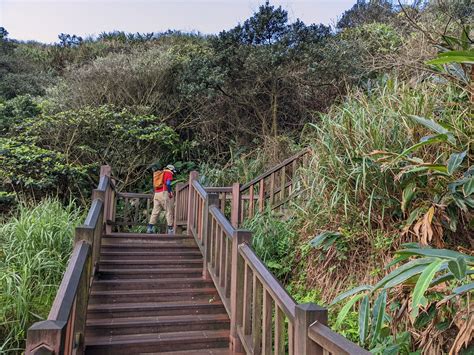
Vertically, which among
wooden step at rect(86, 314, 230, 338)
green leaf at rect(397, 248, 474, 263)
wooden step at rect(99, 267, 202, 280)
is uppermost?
green leaf at rect(397, 248, 474, 263)

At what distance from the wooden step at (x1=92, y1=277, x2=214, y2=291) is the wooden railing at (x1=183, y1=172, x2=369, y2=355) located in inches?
5.8

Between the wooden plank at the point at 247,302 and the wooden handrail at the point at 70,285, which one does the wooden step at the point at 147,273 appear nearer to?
the wooden handrail at the point at 70,285

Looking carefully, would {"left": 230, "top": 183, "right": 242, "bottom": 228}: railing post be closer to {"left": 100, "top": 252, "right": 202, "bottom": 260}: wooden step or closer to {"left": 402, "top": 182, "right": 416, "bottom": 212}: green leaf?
{"left": 100, "top": 252, "right": 202, "bottom": 260}: wooden step

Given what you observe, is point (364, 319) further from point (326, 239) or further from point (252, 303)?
point (326, 239)

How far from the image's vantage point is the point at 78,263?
8.80 feet

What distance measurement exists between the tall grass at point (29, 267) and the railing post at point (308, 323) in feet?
8.34

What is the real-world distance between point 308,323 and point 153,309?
232 centimetres

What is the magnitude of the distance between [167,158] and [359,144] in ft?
22.7

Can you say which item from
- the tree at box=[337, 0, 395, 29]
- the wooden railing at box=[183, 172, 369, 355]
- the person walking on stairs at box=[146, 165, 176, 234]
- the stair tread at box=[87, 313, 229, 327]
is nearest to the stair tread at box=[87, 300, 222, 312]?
the stair tread at box=[87, 313, 229, 327]

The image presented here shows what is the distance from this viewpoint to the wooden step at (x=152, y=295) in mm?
3857

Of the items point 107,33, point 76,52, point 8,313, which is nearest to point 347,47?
point 8,313

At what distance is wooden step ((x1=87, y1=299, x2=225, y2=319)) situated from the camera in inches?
143

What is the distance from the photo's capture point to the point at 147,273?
14.5 feet

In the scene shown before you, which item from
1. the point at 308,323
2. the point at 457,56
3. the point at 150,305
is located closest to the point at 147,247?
the point at 150,305
